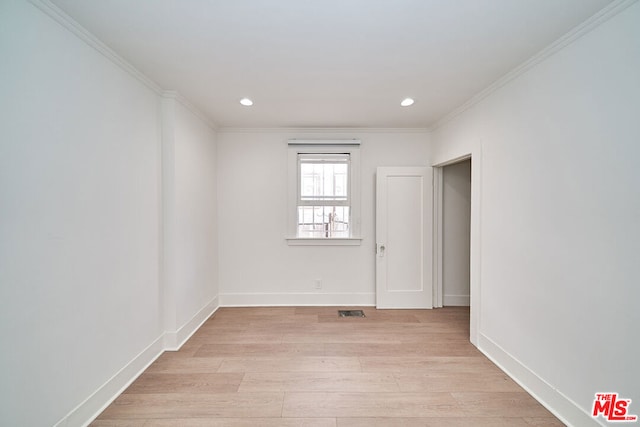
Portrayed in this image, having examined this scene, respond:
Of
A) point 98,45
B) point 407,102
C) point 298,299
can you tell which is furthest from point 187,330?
point 407,102

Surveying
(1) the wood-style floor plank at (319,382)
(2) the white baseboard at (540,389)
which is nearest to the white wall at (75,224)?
(1) the wood-style floor plank at (319,382)

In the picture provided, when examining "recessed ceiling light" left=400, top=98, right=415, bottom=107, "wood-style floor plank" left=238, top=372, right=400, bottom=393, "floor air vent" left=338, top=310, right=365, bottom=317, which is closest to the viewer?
"wood-style floor plank" left=238, top=372, right=400, bottom=393

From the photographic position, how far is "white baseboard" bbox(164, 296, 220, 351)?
281cm

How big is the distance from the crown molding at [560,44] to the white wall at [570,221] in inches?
1.4

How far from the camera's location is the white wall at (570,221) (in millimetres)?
1529

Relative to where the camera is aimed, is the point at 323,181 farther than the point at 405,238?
Yes

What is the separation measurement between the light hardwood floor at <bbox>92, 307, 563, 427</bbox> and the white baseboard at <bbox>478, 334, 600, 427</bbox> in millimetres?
64

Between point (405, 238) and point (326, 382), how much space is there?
2.30 metres

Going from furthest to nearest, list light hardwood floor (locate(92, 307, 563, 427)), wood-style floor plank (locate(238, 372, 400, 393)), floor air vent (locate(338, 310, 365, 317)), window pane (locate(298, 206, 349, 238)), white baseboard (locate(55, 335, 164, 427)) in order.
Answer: window pane (locate(298, 206, 349, 238)) < floor air vent (locate(338, 310, 365, 317)) < wood-style floor plank (locate(238, 372, 400, 393)) < light hardwood floor (locate(92, 307, 563, 427)) < white baseboard (locate(55, 335, 164, 427))

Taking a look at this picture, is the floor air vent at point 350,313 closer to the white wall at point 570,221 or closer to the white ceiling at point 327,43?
the white wall at point 570,221

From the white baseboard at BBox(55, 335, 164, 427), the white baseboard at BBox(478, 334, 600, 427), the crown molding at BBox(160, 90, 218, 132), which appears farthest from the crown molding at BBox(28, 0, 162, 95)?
the white baseboard at BBox(478, 334, 600, 427)

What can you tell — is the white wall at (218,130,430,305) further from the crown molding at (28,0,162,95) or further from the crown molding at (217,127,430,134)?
the crown molding at (28,0,162,95)

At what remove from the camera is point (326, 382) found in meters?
2.26

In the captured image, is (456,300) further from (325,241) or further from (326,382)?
(326,382)
